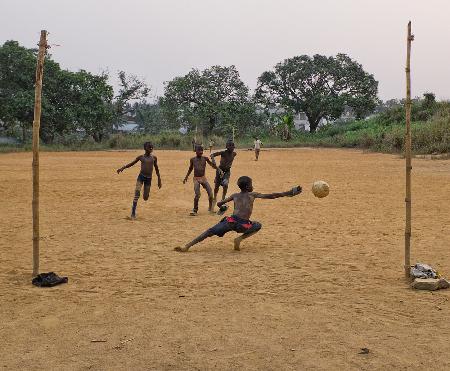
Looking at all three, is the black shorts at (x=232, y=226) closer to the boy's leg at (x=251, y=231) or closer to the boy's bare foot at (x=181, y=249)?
the boy's leg at (x=251, y=231)

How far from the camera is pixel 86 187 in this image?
16828 mm

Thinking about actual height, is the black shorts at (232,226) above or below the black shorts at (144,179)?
below

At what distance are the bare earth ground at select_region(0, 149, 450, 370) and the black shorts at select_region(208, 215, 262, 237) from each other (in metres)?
0.33

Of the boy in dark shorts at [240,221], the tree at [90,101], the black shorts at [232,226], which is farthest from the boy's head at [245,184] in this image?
the tree at [90,101]

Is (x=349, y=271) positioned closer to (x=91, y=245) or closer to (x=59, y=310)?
(x=59, y=310)

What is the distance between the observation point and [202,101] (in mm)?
58906

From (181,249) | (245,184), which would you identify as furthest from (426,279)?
(181,249)

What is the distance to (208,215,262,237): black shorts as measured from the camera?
24.3 feet

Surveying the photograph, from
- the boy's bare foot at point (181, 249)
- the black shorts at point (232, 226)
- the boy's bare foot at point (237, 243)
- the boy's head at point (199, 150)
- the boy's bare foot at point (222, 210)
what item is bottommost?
the boy's bare foot at point (181, 249)

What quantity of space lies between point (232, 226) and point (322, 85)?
54.5 m

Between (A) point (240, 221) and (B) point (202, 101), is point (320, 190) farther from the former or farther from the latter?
(B) point (202, 101)

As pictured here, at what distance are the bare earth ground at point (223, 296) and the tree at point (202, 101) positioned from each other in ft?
154

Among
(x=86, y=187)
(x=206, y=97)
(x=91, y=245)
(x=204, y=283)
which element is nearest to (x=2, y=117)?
(x=206, y=97)

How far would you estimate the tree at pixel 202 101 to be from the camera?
189ft
